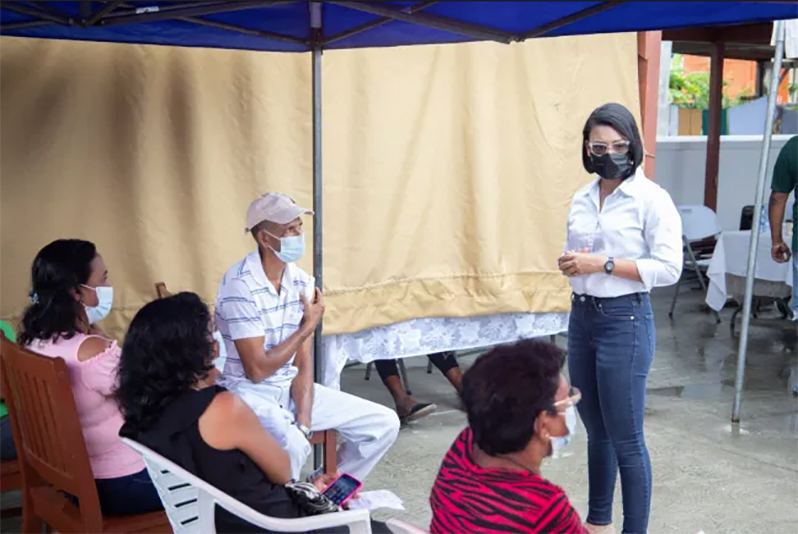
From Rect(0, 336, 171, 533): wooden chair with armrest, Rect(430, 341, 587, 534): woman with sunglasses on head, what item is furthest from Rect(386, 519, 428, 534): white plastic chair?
Rect(0, 336, 171, 533): wooden chair with armrest

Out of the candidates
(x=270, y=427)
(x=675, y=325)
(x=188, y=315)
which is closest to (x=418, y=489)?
(x=270, y=427)

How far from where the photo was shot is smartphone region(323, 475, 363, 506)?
2.79m

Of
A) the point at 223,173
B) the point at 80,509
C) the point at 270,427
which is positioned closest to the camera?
the point at 80,509

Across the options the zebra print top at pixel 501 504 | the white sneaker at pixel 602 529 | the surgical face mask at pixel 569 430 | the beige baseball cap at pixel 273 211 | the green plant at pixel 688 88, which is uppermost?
the green plant at pixel 688 88

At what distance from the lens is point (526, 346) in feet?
6.98

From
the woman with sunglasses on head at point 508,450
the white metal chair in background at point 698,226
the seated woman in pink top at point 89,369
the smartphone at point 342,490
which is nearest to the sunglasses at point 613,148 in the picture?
the woman with sunglasses on head at point 508,450

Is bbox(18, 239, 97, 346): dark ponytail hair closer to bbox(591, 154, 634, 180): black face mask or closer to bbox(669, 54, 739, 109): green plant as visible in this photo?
bbox(591, 154, 634, 180): black face mask

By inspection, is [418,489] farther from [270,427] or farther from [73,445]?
[73,445]

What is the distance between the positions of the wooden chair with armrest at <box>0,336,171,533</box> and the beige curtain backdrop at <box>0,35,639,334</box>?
1.29 m

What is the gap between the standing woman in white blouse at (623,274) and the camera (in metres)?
3.07

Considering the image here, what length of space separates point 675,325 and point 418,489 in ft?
14.7

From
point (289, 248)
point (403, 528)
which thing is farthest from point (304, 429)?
point (403, 528)

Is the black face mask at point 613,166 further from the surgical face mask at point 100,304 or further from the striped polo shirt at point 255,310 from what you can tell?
the surgical face mask at point 100,304

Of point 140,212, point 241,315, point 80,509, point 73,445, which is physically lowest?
point 80,509
